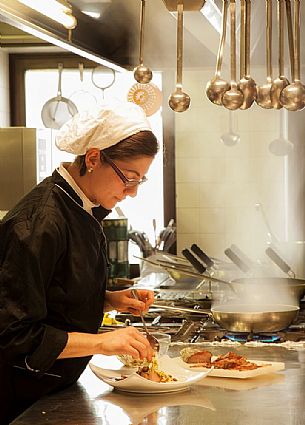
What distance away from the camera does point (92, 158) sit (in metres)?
2.41

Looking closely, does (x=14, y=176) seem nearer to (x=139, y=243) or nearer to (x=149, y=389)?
(x=139, y=243)

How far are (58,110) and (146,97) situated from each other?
1.09 meters

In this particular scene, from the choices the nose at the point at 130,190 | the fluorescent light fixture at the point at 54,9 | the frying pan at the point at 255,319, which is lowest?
the frying pan at the point at 255,319

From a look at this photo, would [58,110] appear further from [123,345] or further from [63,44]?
[123,345]

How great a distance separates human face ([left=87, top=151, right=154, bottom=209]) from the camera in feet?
7.94

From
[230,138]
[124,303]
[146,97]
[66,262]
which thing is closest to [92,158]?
[66,262]

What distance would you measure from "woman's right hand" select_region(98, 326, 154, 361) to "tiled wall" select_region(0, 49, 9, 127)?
484 cm

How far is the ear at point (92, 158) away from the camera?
240 centimetres

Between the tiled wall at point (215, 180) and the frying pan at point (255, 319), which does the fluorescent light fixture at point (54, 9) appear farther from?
the tiled wall at point (215, 180)

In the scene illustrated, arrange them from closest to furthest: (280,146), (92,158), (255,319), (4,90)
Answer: (92,158) < (255,319) < (280,146) < (4,90)

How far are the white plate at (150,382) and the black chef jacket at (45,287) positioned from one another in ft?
0.28

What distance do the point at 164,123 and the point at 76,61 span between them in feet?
2.90

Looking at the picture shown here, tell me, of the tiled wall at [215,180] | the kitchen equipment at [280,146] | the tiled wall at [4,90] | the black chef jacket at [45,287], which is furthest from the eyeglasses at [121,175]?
the tiled wall at [4,90]

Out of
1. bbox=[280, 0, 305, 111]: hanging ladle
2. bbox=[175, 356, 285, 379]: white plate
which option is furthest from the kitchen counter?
bbox=[280, 0, 305, 111]: hanging ladle
